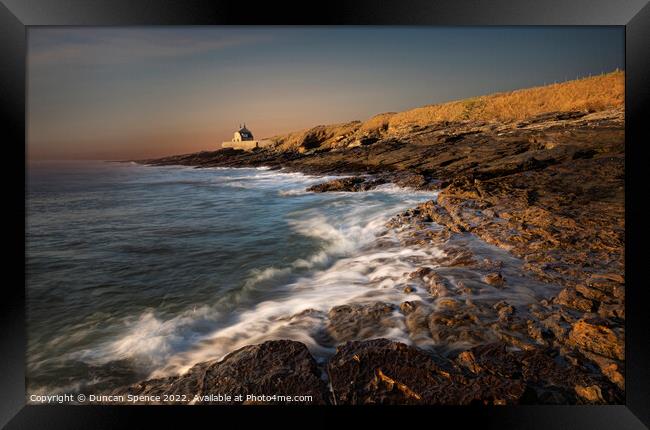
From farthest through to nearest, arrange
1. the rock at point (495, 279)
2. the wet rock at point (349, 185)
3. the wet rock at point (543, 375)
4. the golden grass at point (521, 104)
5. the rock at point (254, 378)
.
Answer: the wet rock at point (349, 185), the golden grass at point (521, 104), the rock at point (495, 279), the rock at point (254, 378), the wet rock at point (543, 375)

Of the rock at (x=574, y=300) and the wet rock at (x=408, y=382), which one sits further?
the rock at (x=574, y=300)

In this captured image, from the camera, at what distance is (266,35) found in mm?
2871

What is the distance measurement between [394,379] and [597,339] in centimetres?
147

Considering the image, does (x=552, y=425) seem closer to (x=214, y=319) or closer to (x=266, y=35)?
(x=214, y=319)

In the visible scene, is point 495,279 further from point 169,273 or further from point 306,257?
point 169,273

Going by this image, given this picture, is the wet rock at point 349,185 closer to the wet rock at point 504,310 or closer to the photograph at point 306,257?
the photograph at point 306,257

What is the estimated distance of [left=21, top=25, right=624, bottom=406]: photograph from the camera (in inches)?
87.0

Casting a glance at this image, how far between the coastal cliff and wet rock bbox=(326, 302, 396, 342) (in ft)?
0.04

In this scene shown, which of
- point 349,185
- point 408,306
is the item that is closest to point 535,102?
point 349,185

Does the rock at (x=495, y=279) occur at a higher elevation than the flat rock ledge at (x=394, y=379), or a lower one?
higher
